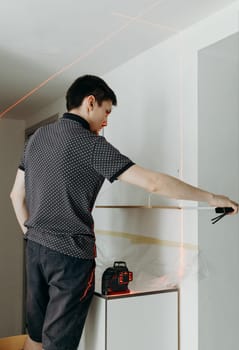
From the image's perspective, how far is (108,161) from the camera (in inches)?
57.9

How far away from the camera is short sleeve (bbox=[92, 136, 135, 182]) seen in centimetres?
146

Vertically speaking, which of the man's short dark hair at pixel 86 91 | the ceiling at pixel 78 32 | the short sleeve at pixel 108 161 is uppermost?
the ceiling at pixel 78 32

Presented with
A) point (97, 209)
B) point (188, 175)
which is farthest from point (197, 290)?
point (97, 209)

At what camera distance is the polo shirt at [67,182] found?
1514 millimetres

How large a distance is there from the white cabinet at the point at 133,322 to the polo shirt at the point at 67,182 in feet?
0.97

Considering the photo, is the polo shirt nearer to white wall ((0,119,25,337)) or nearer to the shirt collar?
the shirt collar

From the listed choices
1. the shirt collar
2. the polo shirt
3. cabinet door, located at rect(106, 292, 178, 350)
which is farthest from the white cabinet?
the shirt collar

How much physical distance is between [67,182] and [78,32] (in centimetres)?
89

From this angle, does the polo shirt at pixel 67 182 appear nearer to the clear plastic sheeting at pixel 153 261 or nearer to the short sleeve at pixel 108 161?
the short sleeve at pixel 108 161

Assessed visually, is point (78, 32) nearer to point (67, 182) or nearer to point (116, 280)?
point (67, 182)

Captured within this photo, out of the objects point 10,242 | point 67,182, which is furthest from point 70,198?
point 10,242

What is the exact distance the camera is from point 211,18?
6.18 ft

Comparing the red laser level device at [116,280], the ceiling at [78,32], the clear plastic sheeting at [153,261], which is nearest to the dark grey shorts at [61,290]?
the red laser level device at [116,280]

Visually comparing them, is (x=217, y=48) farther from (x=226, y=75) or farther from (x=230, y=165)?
(x=230, y=165)
